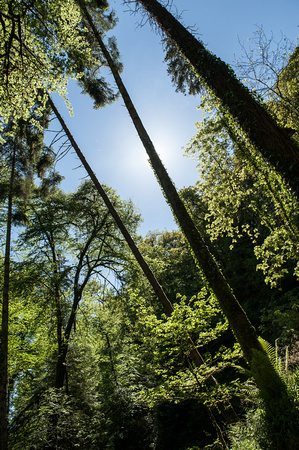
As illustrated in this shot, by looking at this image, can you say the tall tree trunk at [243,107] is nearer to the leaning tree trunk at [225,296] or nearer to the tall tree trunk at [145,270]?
the leaning tree trunk at [225,296]

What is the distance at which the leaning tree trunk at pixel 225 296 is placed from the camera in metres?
2.92

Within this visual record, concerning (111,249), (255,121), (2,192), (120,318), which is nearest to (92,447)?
(120,318)

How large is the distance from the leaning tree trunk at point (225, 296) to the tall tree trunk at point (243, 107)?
5.88 ft

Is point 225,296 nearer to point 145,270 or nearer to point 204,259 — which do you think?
point 204,259

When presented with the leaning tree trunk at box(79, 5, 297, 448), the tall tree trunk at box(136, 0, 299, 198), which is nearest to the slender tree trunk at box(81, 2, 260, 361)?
the leaning tree trunk at box(79, 5, 297, 448)

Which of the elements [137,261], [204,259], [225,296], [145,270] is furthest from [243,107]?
[137,261]

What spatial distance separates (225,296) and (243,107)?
3.11 meters

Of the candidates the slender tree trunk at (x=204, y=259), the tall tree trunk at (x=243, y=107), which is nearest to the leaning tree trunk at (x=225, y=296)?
the slender tree trunk at (x=204, y=259)

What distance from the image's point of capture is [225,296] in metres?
3.84

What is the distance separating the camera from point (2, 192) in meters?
9.14

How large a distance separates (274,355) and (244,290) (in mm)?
17541

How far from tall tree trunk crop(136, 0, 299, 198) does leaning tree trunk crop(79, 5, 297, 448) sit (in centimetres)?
179

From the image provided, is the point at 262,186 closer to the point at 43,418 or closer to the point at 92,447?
the point at 43,418

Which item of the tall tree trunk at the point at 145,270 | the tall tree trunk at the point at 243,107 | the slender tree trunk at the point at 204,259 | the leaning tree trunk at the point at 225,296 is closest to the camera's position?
the leaning tree trunk at the point at 225,296
